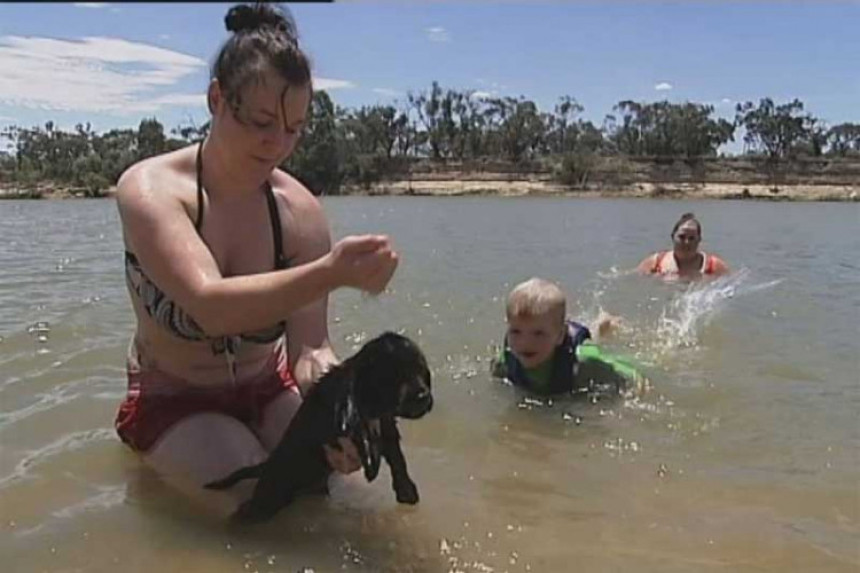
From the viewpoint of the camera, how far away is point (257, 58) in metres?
3.46

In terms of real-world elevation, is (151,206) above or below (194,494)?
above

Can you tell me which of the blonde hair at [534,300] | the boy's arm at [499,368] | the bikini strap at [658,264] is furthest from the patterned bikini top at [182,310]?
the bikini strap at [658,264]

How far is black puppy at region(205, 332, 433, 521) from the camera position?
3441 millimetres

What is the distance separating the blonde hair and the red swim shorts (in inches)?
77.9

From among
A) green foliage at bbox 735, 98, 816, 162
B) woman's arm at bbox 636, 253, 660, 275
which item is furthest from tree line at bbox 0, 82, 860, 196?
woman's arm at bbox 636, 253, 660, 275

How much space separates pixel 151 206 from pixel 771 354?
5449mm

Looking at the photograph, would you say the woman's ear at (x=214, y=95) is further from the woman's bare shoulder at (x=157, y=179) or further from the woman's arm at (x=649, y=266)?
the woman's arm at (x=649, y=266)

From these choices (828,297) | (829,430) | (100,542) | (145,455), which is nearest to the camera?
(100,542)

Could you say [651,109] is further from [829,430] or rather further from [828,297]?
[829,430]

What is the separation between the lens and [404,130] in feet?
311

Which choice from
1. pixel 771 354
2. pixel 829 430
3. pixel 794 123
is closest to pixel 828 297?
pixel 771 354

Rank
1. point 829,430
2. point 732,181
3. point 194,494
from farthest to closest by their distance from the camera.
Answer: point 732,181, point 829,430, point 194,494

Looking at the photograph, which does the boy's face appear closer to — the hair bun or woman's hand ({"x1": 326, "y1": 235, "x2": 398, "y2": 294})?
the hair bun

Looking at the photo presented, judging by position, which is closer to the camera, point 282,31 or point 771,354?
point 282,31
